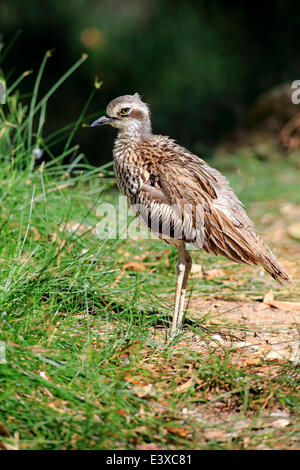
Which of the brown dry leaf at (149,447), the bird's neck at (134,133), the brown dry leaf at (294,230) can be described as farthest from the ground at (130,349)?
the brown dry leaf at (294,230)

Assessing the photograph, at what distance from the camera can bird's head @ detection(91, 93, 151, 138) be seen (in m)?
4.57

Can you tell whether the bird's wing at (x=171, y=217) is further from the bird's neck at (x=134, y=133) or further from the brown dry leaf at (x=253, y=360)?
the brown dry leaf at (x=253, y=360)

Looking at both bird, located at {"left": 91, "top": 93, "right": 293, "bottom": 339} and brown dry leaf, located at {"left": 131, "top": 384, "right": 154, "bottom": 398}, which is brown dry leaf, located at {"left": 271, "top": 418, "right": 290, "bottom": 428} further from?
bird, located at {"left": 91, "top": 93, "right": 293, "bottom": 339}

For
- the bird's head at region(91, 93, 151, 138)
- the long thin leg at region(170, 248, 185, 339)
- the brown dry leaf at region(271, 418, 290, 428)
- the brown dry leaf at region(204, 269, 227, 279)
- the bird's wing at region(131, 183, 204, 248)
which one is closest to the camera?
the brown dry leaf at region(271, 418, 290, 428)

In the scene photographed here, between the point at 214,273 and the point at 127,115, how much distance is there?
143cm

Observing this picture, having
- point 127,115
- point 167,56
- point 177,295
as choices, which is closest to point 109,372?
point 177,295

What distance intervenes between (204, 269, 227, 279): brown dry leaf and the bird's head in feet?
4.10

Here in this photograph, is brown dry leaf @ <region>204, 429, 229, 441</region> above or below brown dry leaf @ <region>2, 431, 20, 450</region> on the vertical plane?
above

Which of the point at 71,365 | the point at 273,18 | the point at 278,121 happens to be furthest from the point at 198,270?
the point at 273,18

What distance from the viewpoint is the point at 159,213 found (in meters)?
4.25

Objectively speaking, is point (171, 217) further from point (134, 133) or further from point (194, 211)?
point (134, 133)

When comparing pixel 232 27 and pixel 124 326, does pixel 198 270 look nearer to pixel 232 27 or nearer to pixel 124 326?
pixel 124 326

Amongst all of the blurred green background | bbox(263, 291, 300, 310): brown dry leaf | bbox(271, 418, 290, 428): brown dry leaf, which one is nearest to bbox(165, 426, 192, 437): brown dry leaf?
bbox(271, 418, 290, 428): brown dry leaf
